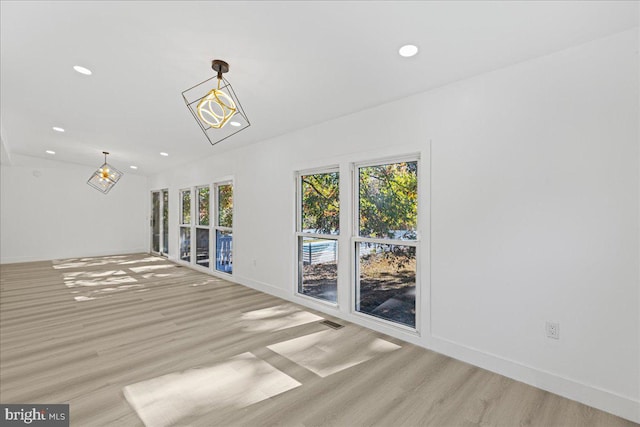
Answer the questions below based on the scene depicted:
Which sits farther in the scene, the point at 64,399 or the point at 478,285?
the point at 478,285

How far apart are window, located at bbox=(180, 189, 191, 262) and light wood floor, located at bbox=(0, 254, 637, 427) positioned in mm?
3286

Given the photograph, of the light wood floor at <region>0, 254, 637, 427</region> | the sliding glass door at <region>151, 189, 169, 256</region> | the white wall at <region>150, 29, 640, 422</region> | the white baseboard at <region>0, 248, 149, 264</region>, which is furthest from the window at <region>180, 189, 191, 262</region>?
the white wall at <region>150, 29, 640, 422</region>

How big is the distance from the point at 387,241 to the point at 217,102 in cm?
216

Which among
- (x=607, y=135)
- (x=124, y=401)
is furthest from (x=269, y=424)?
(x=607, y=135)

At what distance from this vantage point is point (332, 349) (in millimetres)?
2955

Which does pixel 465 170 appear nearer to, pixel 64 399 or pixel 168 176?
pixel 64 399

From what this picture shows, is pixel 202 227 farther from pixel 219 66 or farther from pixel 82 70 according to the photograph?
pixel 219 66

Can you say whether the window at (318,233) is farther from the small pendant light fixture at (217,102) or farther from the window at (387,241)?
the small pendant light fixture at (217,102)

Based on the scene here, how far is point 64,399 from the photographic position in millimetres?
2154

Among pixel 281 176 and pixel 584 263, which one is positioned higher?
pixel 281 176

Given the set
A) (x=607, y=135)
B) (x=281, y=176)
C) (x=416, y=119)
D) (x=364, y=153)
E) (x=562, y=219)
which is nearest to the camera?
(x=607, y=135)

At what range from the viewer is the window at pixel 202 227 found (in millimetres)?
6891

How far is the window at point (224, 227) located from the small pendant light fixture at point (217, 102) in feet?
4.43

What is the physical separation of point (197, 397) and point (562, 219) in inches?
115
